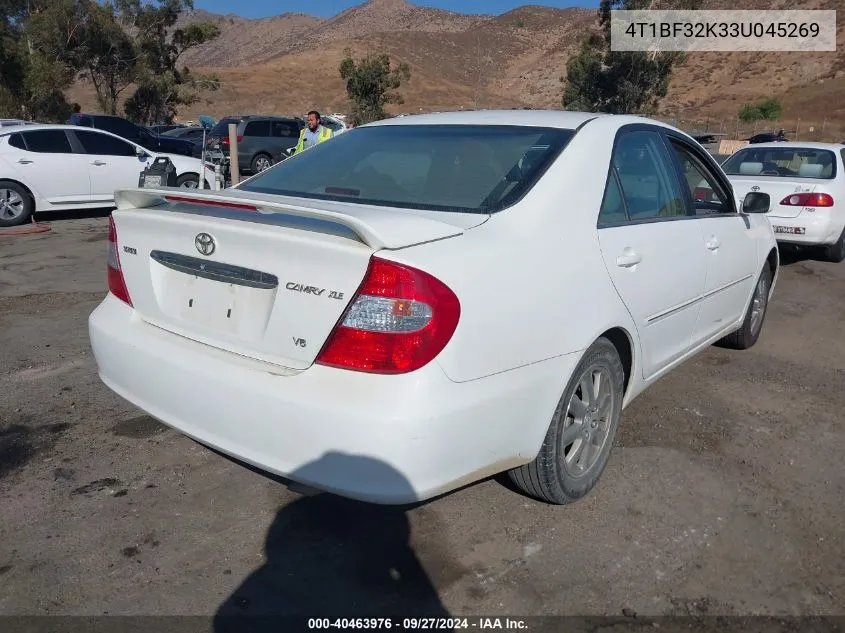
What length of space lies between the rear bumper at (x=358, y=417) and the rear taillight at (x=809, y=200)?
677 centimetres

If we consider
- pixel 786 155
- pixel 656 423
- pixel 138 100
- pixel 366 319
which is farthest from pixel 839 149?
pixel 138 100

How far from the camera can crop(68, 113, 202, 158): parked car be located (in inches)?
724

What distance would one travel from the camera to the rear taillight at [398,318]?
7.36 ft

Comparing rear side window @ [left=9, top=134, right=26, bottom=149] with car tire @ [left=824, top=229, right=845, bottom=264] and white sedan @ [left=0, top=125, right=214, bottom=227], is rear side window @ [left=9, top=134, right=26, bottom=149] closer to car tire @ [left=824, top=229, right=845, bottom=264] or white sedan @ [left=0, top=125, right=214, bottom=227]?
white sedan @ [left=0, top=125, right=214, bottom=227]

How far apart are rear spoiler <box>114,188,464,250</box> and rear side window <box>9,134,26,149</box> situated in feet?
30.0

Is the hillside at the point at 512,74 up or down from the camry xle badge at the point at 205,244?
up

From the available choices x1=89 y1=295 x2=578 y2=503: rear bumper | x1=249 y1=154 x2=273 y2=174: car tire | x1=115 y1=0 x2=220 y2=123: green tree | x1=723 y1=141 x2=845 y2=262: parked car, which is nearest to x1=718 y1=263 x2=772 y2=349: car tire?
x1=89 y1=295 x2=578 y2=503: rear bumper

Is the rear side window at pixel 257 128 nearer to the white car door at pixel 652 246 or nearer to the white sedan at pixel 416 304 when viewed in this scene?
the white sedan at pixel 416 304

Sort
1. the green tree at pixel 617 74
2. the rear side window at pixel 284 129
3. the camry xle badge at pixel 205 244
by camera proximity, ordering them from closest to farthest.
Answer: the camry xle badge at pixel 205 244
the rear side window at pixel 284 129
the green tree at pixel 617 74

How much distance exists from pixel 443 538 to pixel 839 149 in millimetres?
8562

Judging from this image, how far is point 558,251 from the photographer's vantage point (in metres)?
2.74

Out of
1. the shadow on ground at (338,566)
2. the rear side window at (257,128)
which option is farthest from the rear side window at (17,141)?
the shadow on ground at (338,566)

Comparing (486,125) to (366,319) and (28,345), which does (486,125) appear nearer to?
(366,319)

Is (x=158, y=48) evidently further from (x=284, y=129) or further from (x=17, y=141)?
(x=17, y=141)
